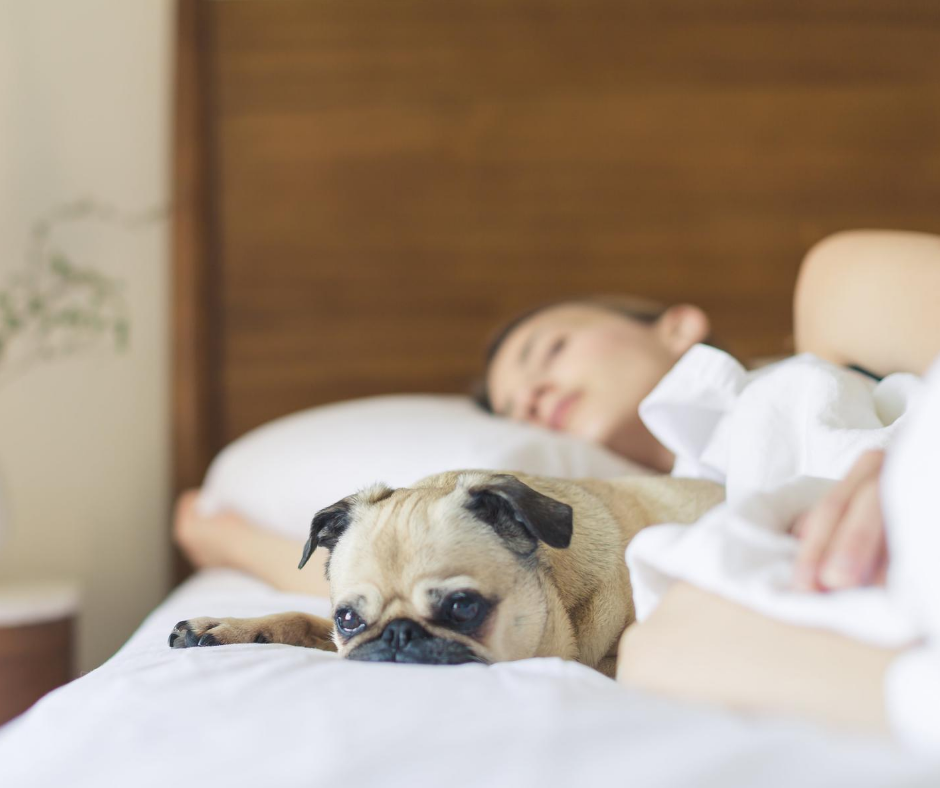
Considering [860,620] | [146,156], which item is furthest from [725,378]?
[146,156]

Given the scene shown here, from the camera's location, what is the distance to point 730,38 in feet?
8.41

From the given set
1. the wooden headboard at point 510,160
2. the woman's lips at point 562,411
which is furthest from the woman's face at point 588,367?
the wooden headboard at point 510,160

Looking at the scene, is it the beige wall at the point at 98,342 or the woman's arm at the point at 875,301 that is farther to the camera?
the beige wall at the point at 98,342

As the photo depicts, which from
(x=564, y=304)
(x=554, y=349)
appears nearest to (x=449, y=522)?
(x=554, y=349)

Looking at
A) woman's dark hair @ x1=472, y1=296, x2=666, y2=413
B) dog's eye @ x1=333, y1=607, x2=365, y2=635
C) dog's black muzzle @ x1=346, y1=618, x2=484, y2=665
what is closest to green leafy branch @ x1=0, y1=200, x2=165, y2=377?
woman's dark hair @ x1=472, y1=296, x2=666, y2=413

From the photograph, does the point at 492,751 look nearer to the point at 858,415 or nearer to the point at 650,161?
the point at 858,415

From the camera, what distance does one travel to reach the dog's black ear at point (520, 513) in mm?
925

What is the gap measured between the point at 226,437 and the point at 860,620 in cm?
226

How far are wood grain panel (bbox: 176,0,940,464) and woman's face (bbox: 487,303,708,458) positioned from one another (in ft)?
1.79

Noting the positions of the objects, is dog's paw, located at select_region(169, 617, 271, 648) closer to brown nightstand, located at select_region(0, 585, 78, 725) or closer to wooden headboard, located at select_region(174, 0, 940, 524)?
brown nightstand, located at select_region(0, 585, 78, 725)

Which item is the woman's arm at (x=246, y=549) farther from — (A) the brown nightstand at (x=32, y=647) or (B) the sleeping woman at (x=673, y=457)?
(A) the brown nightstand at (x=32, y=647)

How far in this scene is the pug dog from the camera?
933 millimetres

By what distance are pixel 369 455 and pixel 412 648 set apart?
0.88m

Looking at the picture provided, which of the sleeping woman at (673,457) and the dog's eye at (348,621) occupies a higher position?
the sleeping woman at (673,457)
